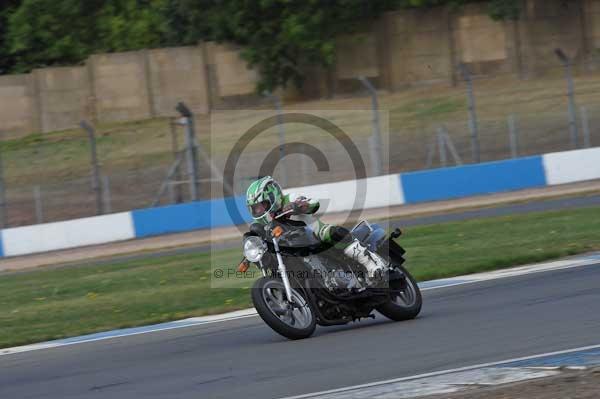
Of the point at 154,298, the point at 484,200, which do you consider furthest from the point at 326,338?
the point at 484,200

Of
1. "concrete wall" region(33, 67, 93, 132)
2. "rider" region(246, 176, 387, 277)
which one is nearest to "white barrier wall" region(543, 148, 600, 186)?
"rider" region(246, 176, 387, 277)

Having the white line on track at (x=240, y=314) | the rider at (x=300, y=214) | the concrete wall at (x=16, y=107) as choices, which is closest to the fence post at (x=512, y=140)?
the white line on track at (x=240, y=314)

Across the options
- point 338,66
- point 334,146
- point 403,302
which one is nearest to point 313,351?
point 403,302

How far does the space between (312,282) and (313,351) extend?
0.85 meters

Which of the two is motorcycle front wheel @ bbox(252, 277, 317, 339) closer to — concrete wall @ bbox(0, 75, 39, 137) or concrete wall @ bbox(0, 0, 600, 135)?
concrete wall @ bbox(0, 0, 600, 135)

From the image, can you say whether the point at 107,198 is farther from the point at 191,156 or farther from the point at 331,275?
the point at 331,275

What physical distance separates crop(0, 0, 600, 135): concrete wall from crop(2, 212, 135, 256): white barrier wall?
51.8ft

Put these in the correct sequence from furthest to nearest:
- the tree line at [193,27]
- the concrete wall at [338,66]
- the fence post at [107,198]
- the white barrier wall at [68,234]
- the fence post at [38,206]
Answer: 1. the concrete wall at [338,66]
2. the tree line at [193,27]
3. the fence post at [38,206]
4. the fence post at [107,198]
5. the white barrier wall at [68,234]

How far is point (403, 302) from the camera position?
9.80 metres

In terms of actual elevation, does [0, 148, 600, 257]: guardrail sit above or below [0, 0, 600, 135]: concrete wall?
below

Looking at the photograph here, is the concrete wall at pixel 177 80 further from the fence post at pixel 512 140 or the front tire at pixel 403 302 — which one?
the front tire at pixel 403 302

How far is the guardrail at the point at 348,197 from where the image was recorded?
2317 cm

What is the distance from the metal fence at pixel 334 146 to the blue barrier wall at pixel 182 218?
1.34 feet

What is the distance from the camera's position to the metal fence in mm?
25703
